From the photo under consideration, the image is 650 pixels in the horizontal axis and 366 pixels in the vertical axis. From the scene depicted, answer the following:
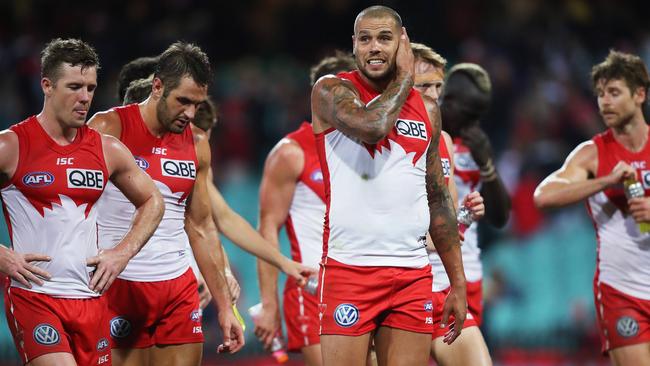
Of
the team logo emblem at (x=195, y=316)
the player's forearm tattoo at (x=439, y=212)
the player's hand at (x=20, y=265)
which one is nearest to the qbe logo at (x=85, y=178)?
the player's hand at (x=20, y=265)

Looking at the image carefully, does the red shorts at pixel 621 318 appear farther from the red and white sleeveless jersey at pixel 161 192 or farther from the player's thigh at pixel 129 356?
the player's thigh at pixel 129 356

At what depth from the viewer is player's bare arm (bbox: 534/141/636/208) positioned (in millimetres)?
7355

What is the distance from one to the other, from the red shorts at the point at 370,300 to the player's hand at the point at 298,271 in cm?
152

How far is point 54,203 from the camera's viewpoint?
5.88 metres

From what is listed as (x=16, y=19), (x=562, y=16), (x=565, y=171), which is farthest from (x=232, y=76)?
(x=565, y=171)

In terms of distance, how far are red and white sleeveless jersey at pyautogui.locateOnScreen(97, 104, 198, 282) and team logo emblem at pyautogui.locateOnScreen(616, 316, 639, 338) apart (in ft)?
10.6

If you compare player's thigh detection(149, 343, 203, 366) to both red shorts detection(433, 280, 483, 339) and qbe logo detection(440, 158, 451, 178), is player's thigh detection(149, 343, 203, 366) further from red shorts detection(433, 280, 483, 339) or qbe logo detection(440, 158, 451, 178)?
qbe logo detection(440, 158, 451, 178)

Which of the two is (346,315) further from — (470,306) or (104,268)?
(470,306)

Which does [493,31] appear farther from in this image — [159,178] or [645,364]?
[159,178]

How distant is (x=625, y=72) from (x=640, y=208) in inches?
45.0

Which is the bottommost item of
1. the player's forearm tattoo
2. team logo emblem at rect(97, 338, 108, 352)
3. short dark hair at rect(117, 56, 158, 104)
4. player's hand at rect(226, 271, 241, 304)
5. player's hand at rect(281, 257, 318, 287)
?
team logo emblem at rect(97, 338, 108, 352)

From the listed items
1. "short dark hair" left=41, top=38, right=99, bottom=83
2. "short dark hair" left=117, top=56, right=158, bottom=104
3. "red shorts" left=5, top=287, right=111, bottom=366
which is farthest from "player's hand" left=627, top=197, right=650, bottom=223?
"short dark hair" left=41, top=38, right=99, bottom=83

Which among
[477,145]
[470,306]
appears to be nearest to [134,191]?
[470,306]

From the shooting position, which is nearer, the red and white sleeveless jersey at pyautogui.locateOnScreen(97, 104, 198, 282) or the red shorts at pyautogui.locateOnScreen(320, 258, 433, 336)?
the red shorts at pyautogui.locateOnScreen(320, 258, 433, 336)
